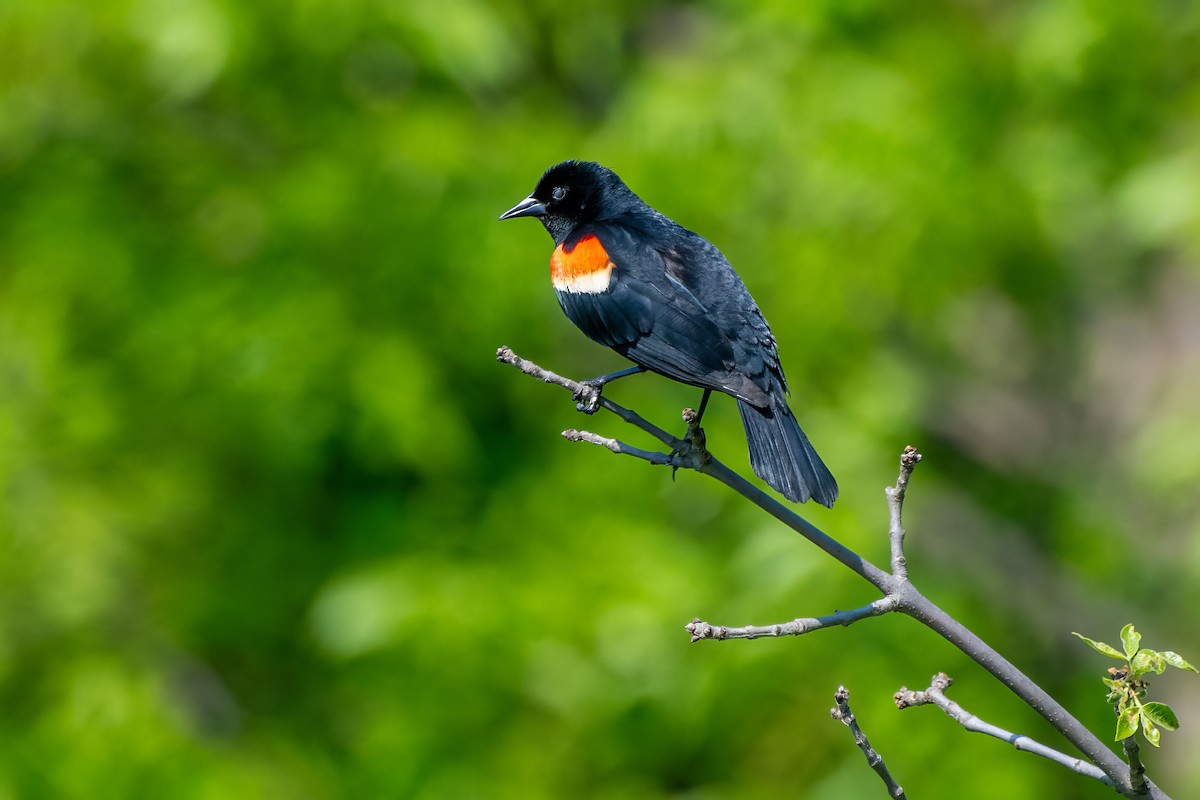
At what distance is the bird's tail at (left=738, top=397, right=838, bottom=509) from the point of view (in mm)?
2195

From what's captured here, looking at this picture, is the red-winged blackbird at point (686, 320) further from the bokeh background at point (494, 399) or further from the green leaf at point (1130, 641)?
the bokeh background at point (494, 399)

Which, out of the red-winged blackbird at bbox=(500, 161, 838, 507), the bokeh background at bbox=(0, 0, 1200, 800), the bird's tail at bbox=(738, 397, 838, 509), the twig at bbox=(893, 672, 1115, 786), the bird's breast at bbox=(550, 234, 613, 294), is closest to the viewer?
the twig at bbox=(893, 672, 1115, 786)

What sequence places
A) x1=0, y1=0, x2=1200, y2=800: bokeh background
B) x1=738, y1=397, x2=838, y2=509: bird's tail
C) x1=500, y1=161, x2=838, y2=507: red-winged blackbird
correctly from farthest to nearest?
x1=0, y1=0, x2=1200, y2=800: bokeh background
x1=500, y1=161, x2=838, y2=507: red-winged blackbird
x1=738, y1=397, x2=838, y2=509: bird's tail

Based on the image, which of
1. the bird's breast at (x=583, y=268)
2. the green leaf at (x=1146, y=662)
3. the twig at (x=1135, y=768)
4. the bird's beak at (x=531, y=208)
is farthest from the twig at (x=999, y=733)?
the bird's beak at (x=531, y=208)

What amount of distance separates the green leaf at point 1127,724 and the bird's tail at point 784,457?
2.18 feet

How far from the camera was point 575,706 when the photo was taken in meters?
5.33

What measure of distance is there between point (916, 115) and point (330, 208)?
101 inches

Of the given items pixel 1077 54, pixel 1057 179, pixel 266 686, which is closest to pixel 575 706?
pixel 266 686

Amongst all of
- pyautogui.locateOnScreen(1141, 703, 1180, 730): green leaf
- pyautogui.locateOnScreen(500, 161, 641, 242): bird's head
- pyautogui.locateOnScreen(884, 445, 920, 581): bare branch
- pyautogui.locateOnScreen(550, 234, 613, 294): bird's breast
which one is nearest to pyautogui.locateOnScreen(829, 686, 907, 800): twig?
pyautogui.locateOnScreen(884, 445, 920, 581): bare branch

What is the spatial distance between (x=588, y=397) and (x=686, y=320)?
0.38 meters

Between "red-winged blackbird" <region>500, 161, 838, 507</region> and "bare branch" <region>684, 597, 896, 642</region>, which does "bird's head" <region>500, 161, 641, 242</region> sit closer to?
"red-winged blackbird" <region>500, 161, 838, 507</region>

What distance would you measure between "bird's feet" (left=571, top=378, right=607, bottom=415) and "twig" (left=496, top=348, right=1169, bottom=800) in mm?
257

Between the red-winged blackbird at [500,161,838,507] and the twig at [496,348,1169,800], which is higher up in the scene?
the red-winged blackbird at [500,161,838,507]

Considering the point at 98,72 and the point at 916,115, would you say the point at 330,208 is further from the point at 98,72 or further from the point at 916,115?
the point at 916,115
